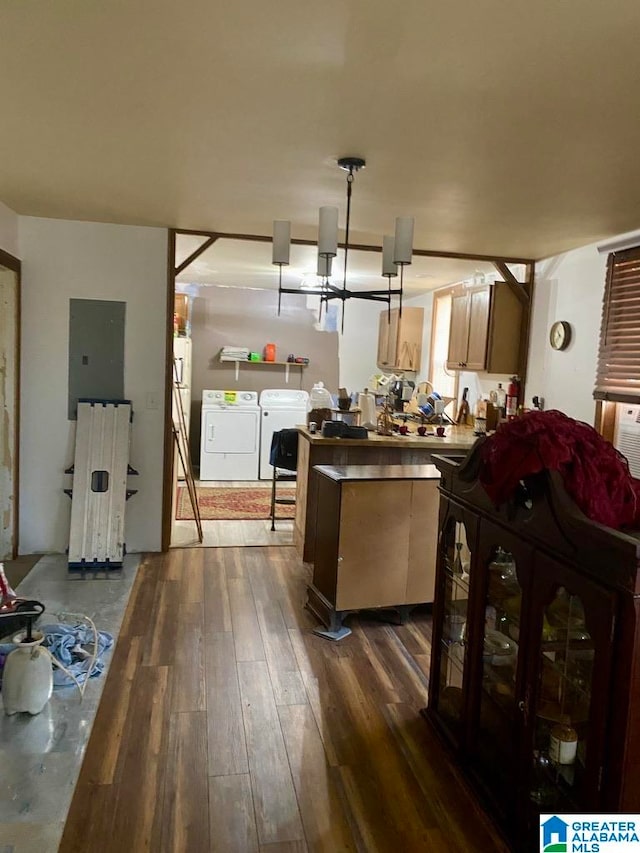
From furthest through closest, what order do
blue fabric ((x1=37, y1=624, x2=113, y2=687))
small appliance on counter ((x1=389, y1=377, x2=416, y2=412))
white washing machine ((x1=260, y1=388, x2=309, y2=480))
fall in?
white washing machine ((x1=260, y1=388, x2=309, y2=480)), small appliance on counter ((x1=389, y1=377, x2=416, y2=412)), blue fabric ((x1=37, y1=624, x2=113, y2=687))

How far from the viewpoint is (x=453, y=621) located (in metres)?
2.51

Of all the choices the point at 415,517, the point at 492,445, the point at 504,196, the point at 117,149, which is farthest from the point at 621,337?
the point at 117,149

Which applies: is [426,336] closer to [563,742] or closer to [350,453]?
[350,453]

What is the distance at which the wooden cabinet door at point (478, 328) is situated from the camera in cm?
483

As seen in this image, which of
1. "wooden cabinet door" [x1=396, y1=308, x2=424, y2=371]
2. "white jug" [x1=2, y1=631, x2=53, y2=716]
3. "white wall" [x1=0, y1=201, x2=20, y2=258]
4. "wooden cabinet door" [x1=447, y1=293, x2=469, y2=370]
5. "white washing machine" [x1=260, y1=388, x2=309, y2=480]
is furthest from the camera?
"white washing machine" [x1=260, y1=388, x2=309, y2=480]

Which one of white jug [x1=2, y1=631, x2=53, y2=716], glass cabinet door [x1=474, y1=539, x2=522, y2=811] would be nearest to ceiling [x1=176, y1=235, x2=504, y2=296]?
white jug [x1=2, y1=631, x2=53, y2=716]

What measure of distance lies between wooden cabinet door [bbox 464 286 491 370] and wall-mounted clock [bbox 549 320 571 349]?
1.68 ft

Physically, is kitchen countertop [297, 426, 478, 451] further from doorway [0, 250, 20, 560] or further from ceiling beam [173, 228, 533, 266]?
doorway [0, 250, 20, 560]

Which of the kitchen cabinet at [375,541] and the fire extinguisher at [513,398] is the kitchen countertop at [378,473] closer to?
the kitchen cabinet at [375,541]

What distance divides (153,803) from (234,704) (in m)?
0.63

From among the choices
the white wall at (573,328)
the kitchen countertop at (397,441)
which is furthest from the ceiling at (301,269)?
the kitchen countertop at (397,441)

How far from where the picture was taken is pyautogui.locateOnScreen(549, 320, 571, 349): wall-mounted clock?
429cm

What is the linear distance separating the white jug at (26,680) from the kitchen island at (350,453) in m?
2.08

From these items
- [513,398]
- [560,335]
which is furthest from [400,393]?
[560,335]
